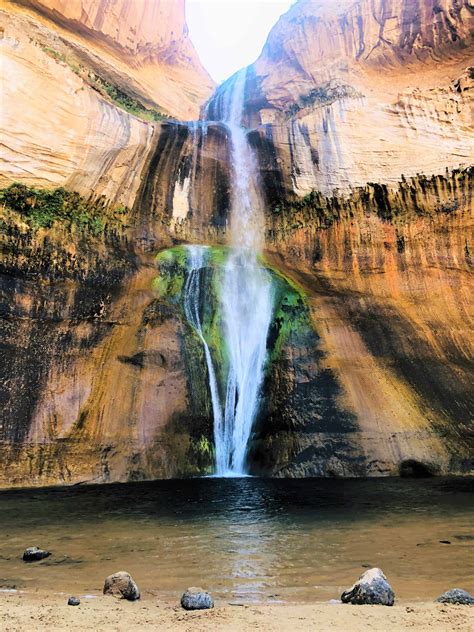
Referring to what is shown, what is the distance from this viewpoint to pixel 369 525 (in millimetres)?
7906

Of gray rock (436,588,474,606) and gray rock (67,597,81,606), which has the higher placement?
gray rock (436,588,474,606)

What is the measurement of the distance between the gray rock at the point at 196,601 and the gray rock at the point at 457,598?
191 cm

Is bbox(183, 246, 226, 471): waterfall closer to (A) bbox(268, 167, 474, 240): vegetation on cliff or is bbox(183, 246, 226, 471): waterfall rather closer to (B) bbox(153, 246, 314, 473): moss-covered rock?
(B) bbox(153, 246, 314, 473): moss-covered rock

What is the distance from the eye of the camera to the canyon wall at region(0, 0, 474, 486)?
1448 centimetres

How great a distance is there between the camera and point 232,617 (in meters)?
3.98

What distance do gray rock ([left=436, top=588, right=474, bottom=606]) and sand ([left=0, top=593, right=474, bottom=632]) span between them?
0.15 metres

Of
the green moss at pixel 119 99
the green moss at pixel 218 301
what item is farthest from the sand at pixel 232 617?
the green moss at pixel 119 99

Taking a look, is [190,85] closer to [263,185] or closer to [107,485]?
[263,185]

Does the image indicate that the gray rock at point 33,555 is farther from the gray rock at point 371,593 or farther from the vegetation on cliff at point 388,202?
the vegetation on cliff at point 388,202

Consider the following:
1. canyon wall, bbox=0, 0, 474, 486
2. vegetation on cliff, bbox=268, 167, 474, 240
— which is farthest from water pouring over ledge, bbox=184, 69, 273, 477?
vegetation on cliff, bbox=268, 167, 474, 240

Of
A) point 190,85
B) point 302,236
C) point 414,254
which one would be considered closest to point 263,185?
point 302,236

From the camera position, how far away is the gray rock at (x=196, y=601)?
4246 millimetres

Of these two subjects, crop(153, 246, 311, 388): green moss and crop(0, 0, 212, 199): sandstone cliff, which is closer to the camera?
crop(0, 0, 212, 199): sandstone cliff

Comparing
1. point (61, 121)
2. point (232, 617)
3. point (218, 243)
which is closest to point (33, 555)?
point (232, 617)
